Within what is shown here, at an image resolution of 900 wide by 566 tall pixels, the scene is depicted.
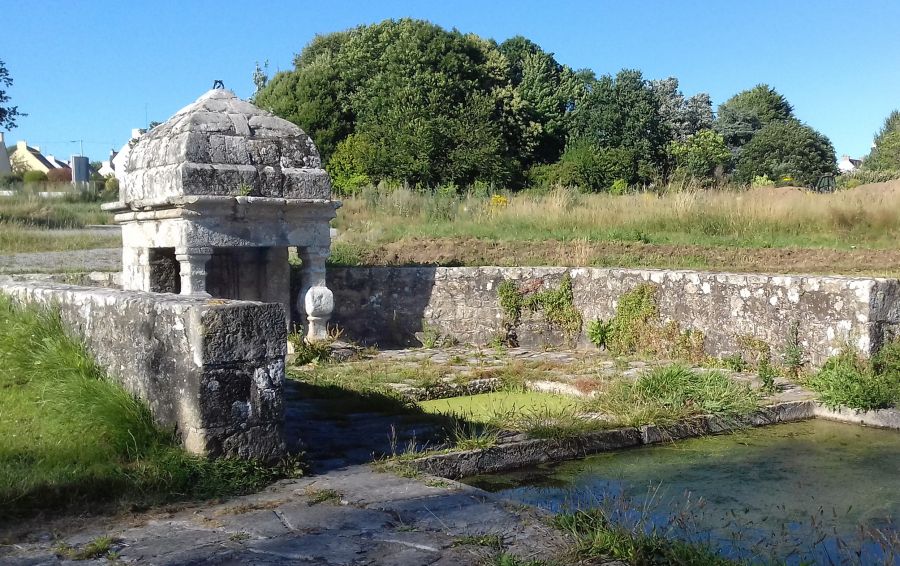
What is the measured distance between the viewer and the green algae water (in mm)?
4344

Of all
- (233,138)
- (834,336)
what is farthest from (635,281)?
(233,138)

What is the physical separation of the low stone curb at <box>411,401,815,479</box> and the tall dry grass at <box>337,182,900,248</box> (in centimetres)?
645

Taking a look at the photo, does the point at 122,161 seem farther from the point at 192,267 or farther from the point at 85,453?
the point at 85,453

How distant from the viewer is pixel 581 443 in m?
6.33

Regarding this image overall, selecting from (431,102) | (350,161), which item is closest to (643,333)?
(431,102)

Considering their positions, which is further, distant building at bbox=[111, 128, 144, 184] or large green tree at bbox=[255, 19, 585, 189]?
large green tree at bbox=[255, 19, 585, 189]

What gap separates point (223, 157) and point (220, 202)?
562mm

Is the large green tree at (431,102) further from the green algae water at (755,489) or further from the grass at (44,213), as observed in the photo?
the green algae water at (755,489)

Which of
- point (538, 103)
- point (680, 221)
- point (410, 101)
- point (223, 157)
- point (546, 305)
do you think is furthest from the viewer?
point (538, 103)

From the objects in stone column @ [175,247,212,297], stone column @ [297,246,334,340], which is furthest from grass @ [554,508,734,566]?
stone column @ [297,246,334,340]

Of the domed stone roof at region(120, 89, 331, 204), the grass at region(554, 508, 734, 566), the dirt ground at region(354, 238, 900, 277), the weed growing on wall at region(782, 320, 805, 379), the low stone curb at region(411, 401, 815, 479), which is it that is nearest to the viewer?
the grass at region(554, 508, 734, 566)

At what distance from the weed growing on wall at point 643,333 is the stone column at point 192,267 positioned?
15.1 feet

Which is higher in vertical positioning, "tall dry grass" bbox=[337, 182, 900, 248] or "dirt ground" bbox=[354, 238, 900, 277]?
"tall dry grass" bbox=[337, 182, 900, 248]

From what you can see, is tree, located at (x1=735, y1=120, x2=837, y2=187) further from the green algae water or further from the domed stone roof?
the green algae water
